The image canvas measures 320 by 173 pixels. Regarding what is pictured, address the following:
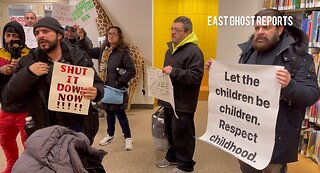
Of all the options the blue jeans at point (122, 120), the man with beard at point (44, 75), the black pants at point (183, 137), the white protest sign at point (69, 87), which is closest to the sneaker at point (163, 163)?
the black pants at point (183, 137)

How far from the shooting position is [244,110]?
5.46 feet

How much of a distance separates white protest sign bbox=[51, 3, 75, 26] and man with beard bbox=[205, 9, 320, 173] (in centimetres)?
262

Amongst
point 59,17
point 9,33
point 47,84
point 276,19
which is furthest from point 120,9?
point 276,19

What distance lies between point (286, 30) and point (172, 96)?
113 cm

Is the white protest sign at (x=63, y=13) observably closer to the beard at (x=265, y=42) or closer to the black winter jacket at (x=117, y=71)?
the black winter jacket at (x=117, y=71)

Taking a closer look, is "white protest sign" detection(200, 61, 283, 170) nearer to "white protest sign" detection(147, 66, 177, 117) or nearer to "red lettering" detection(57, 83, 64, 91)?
"white protest sign" detection(147, 66, 177, 117)

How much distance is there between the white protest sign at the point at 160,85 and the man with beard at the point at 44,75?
2.51ft

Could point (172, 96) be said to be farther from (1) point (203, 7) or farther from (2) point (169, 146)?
(1) point (203, 7)

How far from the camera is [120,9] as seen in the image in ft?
15.6

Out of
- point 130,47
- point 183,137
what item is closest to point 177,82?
point 183,137

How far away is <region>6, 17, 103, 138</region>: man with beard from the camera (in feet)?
5.58

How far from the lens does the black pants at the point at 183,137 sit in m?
2.61

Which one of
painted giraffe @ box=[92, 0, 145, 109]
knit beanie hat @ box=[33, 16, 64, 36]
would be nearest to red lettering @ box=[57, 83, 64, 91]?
knit beanie hat @ box=[33, 16, 64, 36]

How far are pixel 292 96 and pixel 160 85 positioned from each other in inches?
52.7
